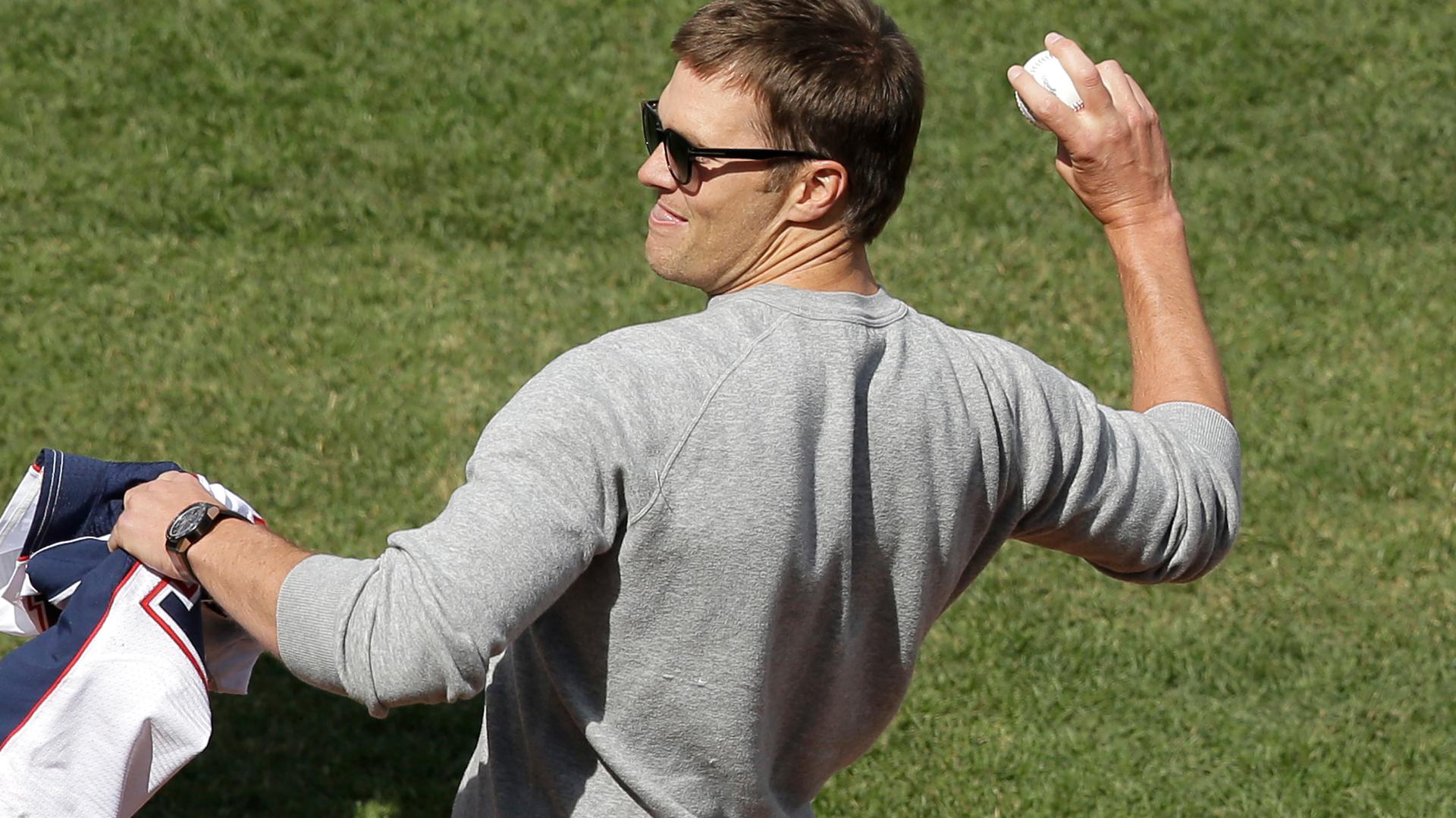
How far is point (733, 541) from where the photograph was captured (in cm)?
189

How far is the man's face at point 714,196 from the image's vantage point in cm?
216

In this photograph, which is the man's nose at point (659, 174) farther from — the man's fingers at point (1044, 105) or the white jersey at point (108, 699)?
the white jersey at point (108, 699)

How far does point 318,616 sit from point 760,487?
510 millimetres

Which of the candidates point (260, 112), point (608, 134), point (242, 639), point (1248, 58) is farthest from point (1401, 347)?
point (242, 639)

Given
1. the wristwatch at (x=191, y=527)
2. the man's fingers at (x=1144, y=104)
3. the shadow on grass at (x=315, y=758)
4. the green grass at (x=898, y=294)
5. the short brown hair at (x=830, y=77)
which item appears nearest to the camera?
the wristwatch at (x=191, y=527)

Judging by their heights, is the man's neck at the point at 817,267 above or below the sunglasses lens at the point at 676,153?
below

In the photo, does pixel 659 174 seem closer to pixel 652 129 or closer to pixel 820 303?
pixel 652 129

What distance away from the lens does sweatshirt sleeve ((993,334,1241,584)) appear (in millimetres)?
2127

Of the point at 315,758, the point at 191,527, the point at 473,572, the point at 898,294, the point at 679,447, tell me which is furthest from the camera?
the point at 898,294

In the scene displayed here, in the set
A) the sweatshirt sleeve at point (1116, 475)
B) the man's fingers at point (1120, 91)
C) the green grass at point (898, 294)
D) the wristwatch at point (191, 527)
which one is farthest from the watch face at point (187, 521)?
the green grass at point (898, 294)

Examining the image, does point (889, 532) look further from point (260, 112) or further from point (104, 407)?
point (260, 112)

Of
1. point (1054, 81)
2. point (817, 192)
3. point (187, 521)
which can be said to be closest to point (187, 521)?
point (187, 521)

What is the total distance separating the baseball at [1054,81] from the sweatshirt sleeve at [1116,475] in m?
0.39

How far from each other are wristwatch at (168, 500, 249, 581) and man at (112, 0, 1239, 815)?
1cm
